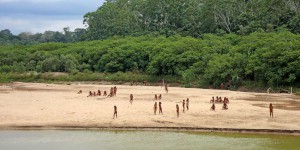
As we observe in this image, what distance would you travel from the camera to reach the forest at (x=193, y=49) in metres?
54.4

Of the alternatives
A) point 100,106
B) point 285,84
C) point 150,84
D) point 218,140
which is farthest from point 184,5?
point 218,140

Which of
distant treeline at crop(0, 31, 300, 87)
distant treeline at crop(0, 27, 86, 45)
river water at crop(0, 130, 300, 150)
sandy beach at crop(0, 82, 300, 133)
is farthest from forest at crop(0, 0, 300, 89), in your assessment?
distant treeline at crop(0, 27, 86, 45)

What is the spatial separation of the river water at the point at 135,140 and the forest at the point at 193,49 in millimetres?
25148

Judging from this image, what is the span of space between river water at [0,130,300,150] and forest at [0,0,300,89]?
2515 cm

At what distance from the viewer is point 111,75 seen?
7144cm

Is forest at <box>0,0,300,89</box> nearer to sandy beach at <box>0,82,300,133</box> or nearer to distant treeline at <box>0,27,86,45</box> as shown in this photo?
sandy beach at <box>0,82,300,133</box>

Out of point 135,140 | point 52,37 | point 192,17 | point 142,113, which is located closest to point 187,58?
point 192,17

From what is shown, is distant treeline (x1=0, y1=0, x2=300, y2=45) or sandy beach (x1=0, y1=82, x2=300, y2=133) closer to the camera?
sandy beach (x1=0, y1=82, x2=300, y2=133)

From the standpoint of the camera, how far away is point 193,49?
6719 cm

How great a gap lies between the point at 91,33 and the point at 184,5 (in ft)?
88.2

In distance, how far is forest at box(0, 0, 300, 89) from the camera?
5444cm

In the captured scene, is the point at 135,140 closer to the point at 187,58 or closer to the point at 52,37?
the point at 187,58

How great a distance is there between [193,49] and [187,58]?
285cm

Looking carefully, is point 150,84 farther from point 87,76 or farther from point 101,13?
point 101,13
